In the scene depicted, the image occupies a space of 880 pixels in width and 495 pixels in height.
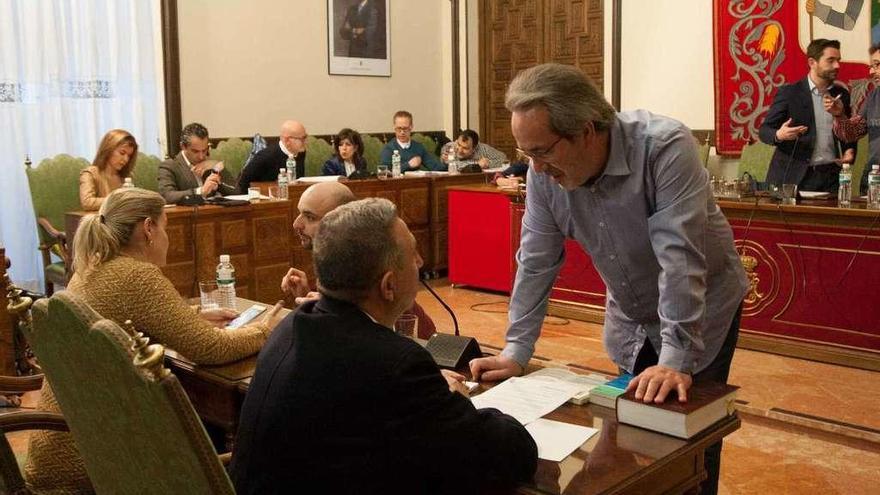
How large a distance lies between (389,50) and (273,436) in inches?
320

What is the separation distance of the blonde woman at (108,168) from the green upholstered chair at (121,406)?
14.4 feet

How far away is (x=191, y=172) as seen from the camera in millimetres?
6520

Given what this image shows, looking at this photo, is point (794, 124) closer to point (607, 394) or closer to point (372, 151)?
point (372, 151)

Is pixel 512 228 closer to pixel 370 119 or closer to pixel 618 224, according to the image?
pixel 370 119

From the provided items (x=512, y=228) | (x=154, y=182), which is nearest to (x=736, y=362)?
(x=512, y=228)

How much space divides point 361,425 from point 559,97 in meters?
0.84

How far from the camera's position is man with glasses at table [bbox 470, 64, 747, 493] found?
1933 mm

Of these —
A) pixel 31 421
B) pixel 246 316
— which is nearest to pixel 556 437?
pixel 31 421

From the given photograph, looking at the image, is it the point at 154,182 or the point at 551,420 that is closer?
the point at 551,420

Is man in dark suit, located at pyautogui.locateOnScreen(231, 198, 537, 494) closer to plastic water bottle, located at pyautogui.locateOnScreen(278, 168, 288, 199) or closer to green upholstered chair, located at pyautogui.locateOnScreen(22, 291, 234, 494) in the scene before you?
green upholstered chair, located at pyautogui.locateOnScreen(22, 291, 234, 494)

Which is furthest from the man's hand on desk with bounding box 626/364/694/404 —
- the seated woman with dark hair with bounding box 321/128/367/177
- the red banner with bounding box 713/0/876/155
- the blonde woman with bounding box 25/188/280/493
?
the red banner with bounding box 713/0/876/155

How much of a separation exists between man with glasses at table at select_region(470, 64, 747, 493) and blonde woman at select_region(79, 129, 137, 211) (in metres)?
4.32

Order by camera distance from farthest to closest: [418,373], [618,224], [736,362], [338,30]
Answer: [338,30] < [736,362] < [618,224] < [418,373]

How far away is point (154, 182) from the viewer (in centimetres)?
705
